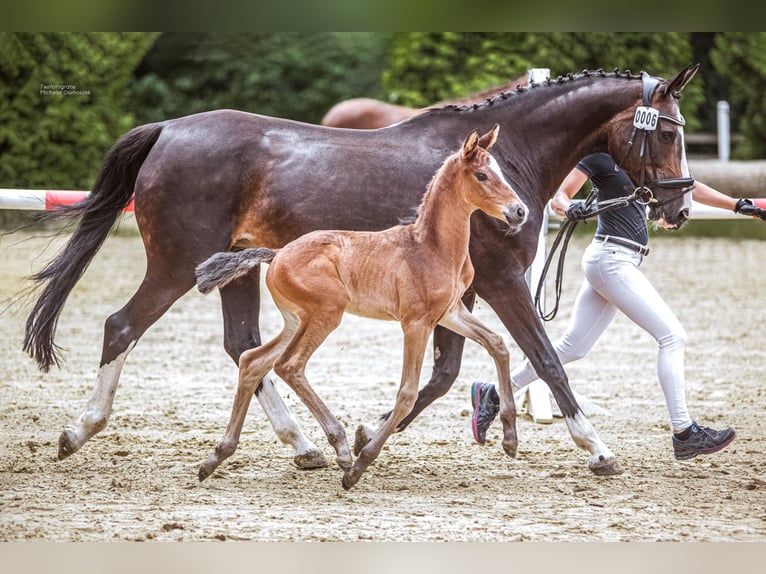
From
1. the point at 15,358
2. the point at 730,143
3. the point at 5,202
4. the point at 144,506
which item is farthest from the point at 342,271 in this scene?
the point at 730,143

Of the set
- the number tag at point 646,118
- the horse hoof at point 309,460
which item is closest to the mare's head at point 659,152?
the number tag at point 646,118

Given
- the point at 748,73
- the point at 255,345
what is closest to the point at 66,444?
the point at 255,345

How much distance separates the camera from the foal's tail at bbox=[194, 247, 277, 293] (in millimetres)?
3943

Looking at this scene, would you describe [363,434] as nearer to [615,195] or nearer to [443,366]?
[443,366]

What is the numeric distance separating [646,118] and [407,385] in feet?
4.84

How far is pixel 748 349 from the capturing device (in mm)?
7738

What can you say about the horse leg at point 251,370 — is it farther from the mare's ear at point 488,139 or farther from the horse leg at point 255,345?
the mare's ear at point 488,139

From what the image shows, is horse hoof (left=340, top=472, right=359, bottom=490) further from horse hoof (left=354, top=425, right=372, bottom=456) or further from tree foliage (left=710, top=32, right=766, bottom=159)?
tree foliage (left=710, top=32, right=766, bottom=159)

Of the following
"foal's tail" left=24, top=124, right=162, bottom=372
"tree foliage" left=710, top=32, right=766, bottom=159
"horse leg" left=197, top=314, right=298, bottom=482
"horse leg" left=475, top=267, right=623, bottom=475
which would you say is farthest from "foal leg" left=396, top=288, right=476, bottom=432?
"tree foliage" left=710, top=32, right=766, bottom=159

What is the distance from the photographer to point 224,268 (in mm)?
3949

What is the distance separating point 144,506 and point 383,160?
170 centimetres

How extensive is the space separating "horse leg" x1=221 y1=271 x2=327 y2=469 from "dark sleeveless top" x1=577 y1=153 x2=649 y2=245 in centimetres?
155

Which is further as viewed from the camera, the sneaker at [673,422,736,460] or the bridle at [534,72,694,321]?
the sneaker at [673,422,736,460]

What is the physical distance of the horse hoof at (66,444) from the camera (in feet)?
14.9
